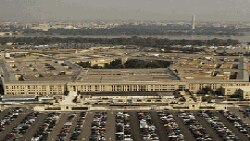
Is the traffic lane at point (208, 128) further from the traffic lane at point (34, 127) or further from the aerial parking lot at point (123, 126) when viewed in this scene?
the traffic lane at point (34, 127)

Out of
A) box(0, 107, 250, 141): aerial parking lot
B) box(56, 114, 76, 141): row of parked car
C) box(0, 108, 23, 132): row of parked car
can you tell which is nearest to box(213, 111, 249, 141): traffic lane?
box(0, 107, 250, 141): aerial parking lot

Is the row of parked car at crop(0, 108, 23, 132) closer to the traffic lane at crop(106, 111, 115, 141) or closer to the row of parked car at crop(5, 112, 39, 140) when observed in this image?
the row of parked car at crop(5, 112, 39, 140)

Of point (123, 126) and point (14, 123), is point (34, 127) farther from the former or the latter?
point (123, 126)

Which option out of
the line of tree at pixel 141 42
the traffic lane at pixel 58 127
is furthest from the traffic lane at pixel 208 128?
the line of tree at pixel 141 42

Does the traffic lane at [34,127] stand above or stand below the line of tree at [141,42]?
below

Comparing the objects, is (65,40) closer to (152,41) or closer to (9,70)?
(152,41)

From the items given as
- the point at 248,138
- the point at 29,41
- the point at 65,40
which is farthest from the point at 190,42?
the point at 248,138
